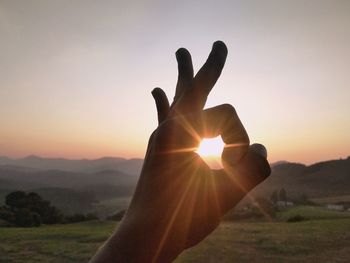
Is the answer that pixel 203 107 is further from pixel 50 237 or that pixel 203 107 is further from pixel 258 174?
pixel 50 237

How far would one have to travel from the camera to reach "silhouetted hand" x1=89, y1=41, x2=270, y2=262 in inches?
59.6

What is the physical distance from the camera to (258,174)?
1529mm

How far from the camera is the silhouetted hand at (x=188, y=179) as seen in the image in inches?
59.6

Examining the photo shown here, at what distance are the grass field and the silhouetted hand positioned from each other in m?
10.1

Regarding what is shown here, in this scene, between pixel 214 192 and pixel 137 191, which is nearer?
pixel 214 192

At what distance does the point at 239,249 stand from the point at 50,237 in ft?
25.7

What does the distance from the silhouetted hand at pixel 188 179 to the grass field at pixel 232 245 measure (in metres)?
10.1

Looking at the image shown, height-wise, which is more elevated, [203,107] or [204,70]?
[204,70]

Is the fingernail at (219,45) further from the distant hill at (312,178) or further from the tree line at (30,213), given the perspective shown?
the distant hill at (312,178)

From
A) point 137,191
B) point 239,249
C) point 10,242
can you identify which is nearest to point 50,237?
point 10,242

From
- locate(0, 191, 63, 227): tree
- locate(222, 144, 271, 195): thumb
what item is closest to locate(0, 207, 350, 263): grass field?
locate(0, 191, 63, 227): tree

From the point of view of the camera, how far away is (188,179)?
1.57 meters

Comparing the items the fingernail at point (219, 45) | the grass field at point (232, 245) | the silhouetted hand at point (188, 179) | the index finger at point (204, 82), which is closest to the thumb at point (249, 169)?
the silhouetted hand at point (188, 179)

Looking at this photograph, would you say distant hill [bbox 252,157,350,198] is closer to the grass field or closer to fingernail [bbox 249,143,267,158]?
the grass field
